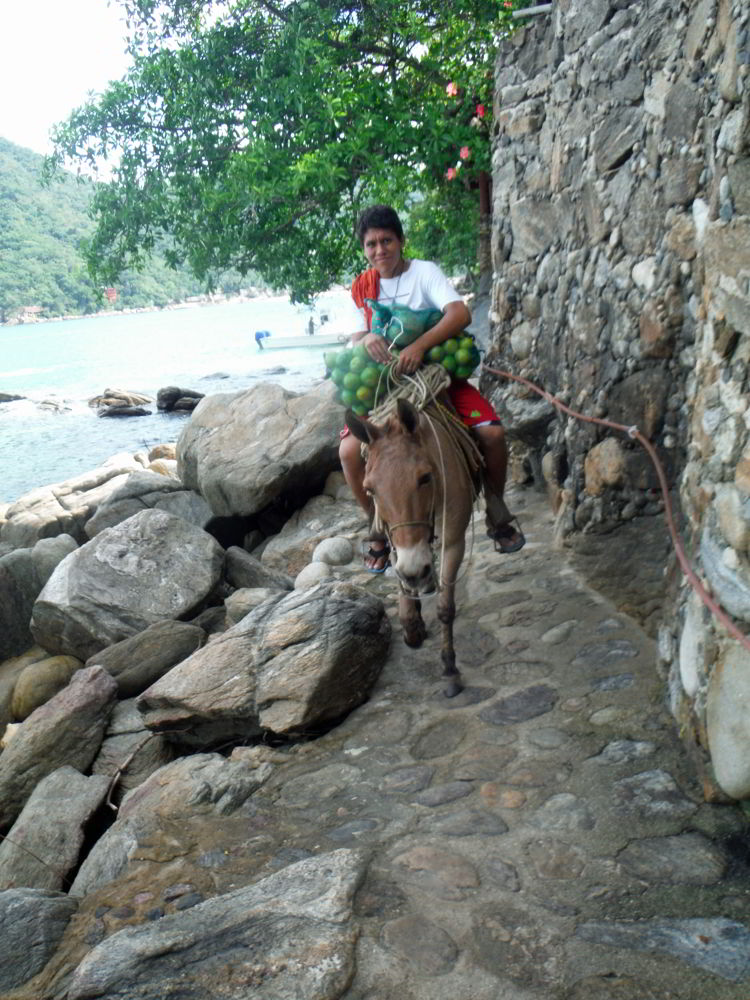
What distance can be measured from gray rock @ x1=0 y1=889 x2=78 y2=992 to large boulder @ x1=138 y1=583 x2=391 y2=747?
1.48 m

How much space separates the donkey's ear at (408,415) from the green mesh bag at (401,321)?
0.76 meters

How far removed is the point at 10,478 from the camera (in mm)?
19828

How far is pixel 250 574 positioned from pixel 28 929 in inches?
173

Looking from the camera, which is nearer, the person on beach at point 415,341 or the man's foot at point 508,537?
the person on beach at point 415,341

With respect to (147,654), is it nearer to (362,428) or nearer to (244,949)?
(362,428)

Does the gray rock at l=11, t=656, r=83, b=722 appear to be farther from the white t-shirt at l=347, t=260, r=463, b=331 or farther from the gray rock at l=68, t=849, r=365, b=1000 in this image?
the gray rock at l=68, t=849, r=365, b=1000

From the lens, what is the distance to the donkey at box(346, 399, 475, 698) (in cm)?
408

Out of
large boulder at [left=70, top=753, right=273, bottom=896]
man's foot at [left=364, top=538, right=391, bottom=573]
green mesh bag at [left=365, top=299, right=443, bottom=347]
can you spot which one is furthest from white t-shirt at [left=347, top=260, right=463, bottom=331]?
large boulder at [left=70, top=753, right=273, bottom=896]

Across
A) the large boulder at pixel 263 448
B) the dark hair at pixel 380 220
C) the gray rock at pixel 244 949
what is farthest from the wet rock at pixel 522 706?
the large boulder at pixel 263 448

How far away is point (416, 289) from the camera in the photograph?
16.5ft

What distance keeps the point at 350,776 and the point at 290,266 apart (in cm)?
1029

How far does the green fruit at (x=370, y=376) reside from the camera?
475cm

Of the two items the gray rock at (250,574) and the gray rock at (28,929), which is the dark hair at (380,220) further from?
the gray rock at (28,929)

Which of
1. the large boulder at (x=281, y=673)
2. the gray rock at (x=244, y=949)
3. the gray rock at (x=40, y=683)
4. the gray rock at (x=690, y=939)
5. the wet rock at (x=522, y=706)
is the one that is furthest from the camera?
the gray rock at (x=40, y=683)
